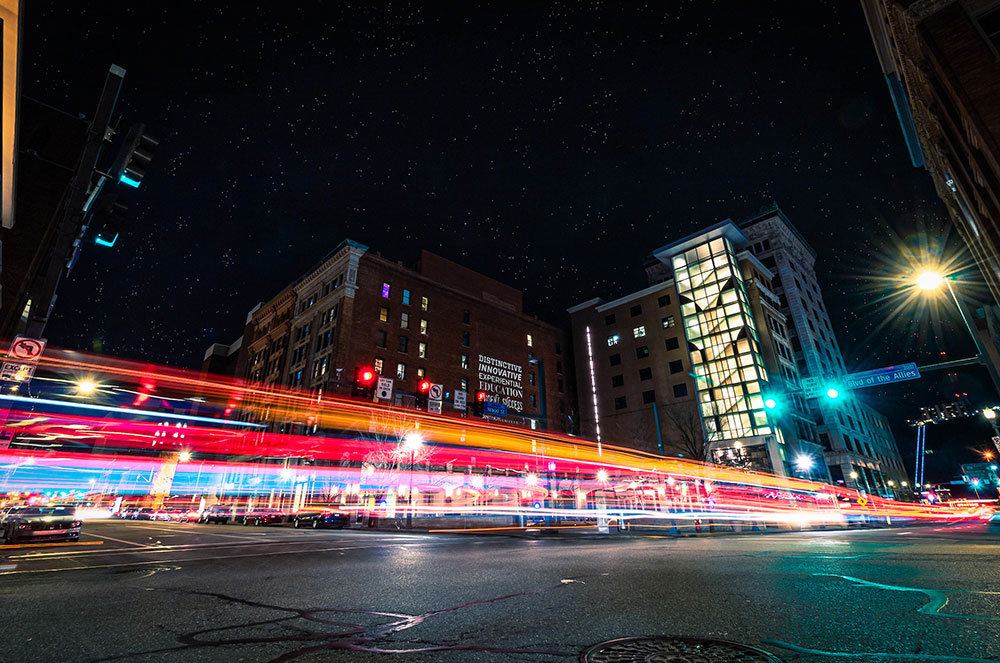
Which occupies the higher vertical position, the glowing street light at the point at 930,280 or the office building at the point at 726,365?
the office building at the point at 726,365

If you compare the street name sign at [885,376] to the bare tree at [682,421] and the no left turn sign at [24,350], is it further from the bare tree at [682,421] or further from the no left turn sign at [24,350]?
the bare tree at [682,421]

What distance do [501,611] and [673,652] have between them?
1843 mm

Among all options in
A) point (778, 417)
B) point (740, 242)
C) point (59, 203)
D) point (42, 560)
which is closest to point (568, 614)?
point (42, 560)

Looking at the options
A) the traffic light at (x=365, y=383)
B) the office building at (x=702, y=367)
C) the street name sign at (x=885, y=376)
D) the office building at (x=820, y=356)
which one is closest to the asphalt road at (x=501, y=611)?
the traffic light at (x=365, y=383)

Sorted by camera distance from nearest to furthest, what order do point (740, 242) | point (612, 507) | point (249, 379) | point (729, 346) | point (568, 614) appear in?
point (568, 614) → point (612, 507) → point (729, 346) → point (740, 242) → point (249, 379)

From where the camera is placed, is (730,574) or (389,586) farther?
(730,574)

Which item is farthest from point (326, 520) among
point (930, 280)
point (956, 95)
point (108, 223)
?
point (956, 95)

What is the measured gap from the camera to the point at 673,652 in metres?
2.93

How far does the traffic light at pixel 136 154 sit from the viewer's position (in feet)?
26.0

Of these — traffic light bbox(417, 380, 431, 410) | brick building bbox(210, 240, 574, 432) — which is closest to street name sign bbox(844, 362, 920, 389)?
traffic light bbox(417, 380, 431, 410)

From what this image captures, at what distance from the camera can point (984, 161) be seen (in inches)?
616

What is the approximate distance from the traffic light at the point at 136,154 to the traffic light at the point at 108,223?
3.15 feet

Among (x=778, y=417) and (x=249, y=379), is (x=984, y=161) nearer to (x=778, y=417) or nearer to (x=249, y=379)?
(x=778, y=417)

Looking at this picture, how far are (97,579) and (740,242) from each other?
2756 inches
